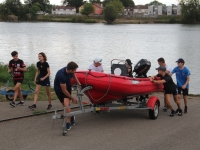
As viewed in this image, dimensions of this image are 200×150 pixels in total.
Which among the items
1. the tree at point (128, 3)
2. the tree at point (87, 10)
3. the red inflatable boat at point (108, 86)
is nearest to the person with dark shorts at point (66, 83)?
the red inflatable boat at point (108, 86)

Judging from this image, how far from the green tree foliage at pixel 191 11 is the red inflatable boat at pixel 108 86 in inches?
4018

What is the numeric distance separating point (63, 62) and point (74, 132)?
2045 centimetres

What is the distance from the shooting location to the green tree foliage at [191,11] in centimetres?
10744

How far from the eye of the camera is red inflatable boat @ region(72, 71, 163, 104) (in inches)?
340

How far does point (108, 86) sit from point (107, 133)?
45.5 inches

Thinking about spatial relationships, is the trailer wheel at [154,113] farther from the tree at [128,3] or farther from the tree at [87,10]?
the tree at [128,3]

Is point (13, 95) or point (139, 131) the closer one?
point (139, 131)

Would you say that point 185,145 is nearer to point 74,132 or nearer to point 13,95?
point 74,132

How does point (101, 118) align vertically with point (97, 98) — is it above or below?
below

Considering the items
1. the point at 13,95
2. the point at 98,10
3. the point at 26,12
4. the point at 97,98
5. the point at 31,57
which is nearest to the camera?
the point at 97,98

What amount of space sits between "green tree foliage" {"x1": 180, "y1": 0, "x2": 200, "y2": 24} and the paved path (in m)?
102

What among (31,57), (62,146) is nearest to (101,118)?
(62,146)

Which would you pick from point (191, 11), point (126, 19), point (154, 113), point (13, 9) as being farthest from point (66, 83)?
point (13, 9)

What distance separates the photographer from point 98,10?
526 ft
